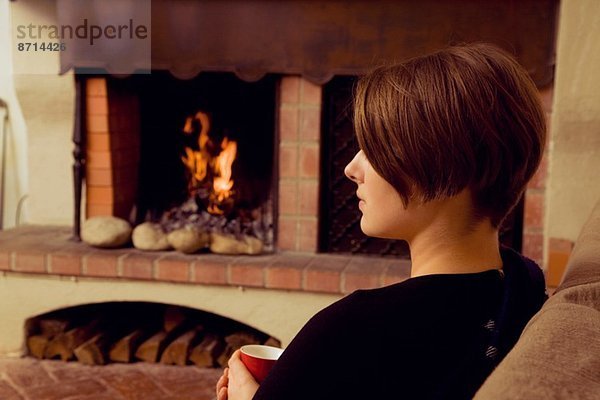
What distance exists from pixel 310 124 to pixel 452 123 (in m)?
1.95

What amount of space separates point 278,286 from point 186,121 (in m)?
0.86

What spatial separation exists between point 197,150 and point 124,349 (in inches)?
32.4

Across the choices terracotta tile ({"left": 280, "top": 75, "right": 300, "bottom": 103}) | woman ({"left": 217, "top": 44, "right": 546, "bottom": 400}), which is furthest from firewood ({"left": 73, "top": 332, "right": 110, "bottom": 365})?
woman ({"left": 217, "top": 44, "right": 546, "bottom": 400})

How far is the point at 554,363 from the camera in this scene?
700 millimetres

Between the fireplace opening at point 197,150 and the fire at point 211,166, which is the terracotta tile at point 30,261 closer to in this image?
the fireplace opening at point 197,150

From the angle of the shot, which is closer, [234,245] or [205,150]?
[234,245]

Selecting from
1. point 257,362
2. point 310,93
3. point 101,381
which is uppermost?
point 310,93

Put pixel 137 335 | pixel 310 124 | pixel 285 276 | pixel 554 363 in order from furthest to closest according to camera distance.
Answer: pixel 137 335, pixel 310 124, pixel 285 276, pixel 554 363

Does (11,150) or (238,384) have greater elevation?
(11,150)

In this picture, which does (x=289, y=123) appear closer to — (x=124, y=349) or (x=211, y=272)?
(x=211, y=272)

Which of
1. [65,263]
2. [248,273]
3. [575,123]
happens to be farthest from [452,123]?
[65,263]

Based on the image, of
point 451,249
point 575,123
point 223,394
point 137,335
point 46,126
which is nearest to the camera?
point 451,249

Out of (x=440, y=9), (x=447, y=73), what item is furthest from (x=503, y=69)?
(x=440, y=9)

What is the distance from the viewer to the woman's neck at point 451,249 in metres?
1.01
